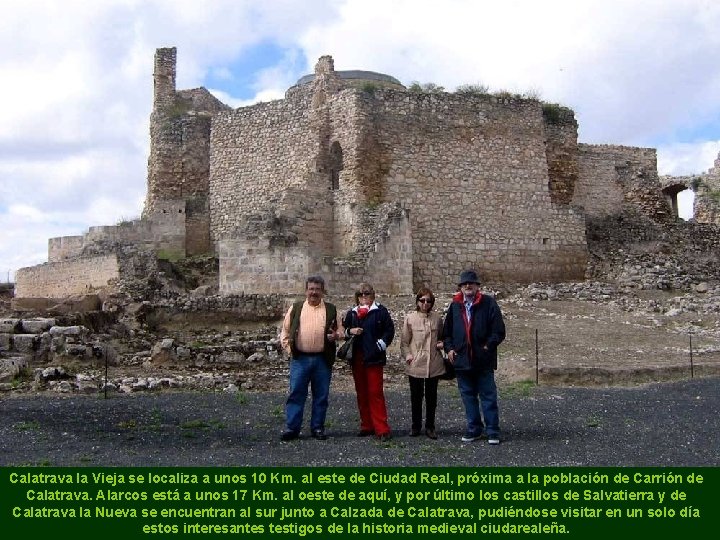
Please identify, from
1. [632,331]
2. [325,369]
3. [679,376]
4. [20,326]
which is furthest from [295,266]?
[325,369]

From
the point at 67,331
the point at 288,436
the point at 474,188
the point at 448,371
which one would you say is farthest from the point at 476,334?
the point at 474,188

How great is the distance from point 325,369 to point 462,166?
49.1 ft

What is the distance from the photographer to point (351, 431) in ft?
29.6

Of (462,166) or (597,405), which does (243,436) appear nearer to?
(597,405)

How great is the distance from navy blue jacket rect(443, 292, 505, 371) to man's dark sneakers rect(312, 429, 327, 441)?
1491 mm

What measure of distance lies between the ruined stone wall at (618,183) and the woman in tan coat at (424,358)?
763 inches

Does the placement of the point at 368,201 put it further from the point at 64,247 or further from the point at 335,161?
the point at 64,247

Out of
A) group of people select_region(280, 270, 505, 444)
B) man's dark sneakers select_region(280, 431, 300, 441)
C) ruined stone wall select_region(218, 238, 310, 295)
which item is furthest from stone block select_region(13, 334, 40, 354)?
man's dark sneakers select_region(280, 431, 300, 441)

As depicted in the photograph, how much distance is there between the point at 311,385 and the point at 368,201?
1352 cm

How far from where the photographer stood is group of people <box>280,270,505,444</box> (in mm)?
8453

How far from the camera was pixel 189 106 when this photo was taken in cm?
2941

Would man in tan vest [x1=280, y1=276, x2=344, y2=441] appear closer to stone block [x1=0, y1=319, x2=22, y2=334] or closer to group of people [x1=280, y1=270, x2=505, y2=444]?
group of people [x1=280, y1=270, x2=505, y2=444]

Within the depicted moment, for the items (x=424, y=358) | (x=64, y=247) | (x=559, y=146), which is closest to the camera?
(x=424, y=358)
